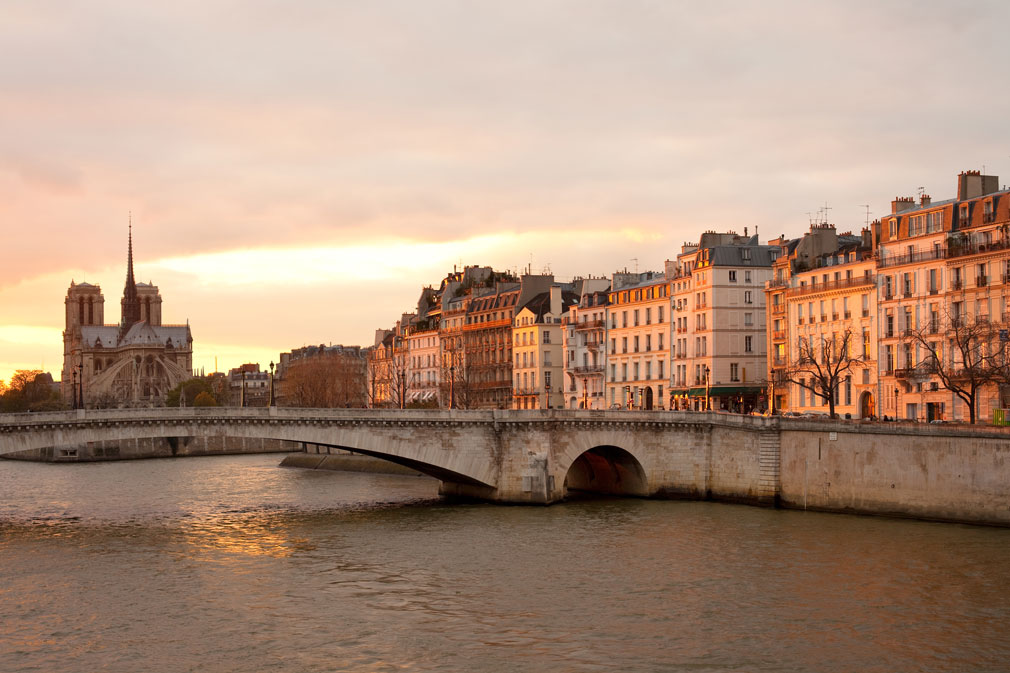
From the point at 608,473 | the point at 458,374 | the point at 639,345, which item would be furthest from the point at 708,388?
the point at 458,374

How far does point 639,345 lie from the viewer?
92.9 meters

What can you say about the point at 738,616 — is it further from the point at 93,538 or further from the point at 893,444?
the point at 93,538

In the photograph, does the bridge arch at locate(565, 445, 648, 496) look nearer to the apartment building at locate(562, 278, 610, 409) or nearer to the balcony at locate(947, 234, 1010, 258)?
the balcony at locate(947, 234, 1010, 258)

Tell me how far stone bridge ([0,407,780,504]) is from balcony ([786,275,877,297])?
15311mm

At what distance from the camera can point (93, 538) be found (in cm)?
4888

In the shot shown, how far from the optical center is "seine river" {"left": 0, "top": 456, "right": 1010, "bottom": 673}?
98.9ft

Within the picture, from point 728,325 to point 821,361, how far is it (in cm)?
1075

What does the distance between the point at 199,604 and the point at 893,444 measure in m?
28.9

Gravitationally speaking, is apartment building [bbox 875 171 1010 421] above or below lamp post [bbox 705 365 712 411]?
above

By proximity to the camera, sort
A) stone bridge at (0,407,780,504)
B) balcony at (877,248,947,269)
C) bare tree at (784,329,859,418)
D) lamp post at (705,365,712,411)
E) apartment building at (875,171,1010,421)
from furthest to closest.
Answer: lamp post at (705,365,712,411) < bare tree at (784,329,859,418) < balcony at (877,248,947,269) < apartment building at (875,171,1010,421) < stone bridge at (0,407,780,504)

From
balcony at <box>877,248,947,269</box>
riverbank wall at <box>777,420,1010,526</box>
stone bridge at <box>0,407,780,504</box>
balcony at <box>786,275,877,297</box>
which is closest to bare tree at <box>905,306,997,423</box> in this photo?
balcony at <box>877,248,947,269</box>

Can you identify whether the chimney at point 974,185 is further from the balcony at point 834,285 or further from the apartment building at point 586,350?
the apartment building at point 586,350

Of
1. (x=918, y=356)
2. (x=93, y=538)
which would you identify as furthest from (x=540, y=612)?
(x=918, y=356)

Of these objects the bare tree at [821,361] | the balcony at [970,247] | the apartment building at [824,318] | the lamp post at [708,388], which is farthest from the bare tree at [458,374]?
the balcony at [970,247]
